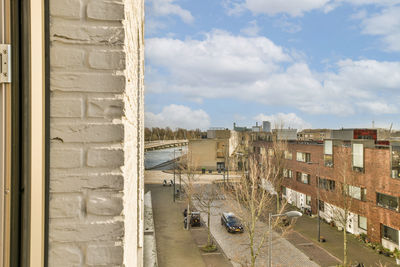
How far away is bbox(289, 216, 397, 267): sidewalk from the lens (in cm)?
1694

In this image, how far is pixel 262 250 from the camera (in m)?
17.7

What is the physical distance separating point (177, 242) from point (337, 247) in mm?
10469

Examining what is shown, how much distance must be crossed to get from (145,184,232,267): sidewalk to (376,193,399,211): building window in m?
10.8

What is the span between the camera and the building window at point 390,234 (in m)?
17.7

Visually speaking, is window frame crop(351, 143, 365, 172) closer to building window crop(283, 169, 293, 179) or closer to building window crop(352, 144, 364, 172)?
building window crop(352, 144, 364, 172)

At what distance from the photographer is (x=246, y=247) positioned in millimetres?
18484

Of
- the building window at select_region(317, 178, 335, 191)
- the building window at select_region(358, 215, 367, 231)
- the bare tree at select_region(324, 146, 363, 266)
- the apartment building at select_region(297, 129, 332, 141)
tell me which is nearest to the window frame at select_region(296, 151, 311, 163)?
the building window at select_region(317, 178, 335, 191)

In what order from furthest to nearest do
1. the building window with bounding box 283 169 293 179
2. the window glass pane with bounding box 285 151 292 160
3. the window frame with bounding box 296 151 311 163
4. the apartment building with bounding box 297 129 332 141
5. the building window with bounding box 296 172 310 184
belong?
the apartment building with bounding box 297 129 332 141 → the window glass pane with bounding box 285 151 292 160 → the building window with bounding box 283 169 293 179 → the window frame with bounding box 296 151 311 163 → the building window with bounding box 296 172 310 184

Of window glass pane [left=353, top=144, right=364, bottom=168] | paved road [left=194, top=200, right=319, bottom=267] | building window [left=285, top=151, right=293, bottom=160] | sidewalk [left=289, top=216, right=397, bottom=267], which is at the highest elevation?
window glass pane [left=353, top=144, right=364, bottom=168]

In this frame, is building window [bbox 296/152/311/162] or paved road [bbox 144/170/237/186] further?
paved road [bbox 144/170/237/186]

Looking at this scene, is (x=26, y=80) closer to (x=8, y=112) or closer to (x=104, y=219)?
(x=8, y=112)

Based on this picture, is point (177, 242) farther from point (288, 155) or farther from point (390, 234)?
point (288, 155)

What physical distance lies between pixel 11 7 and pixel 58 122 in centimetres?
60

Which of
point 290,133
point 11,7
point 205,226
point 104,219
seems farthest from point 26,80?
point 290,133
